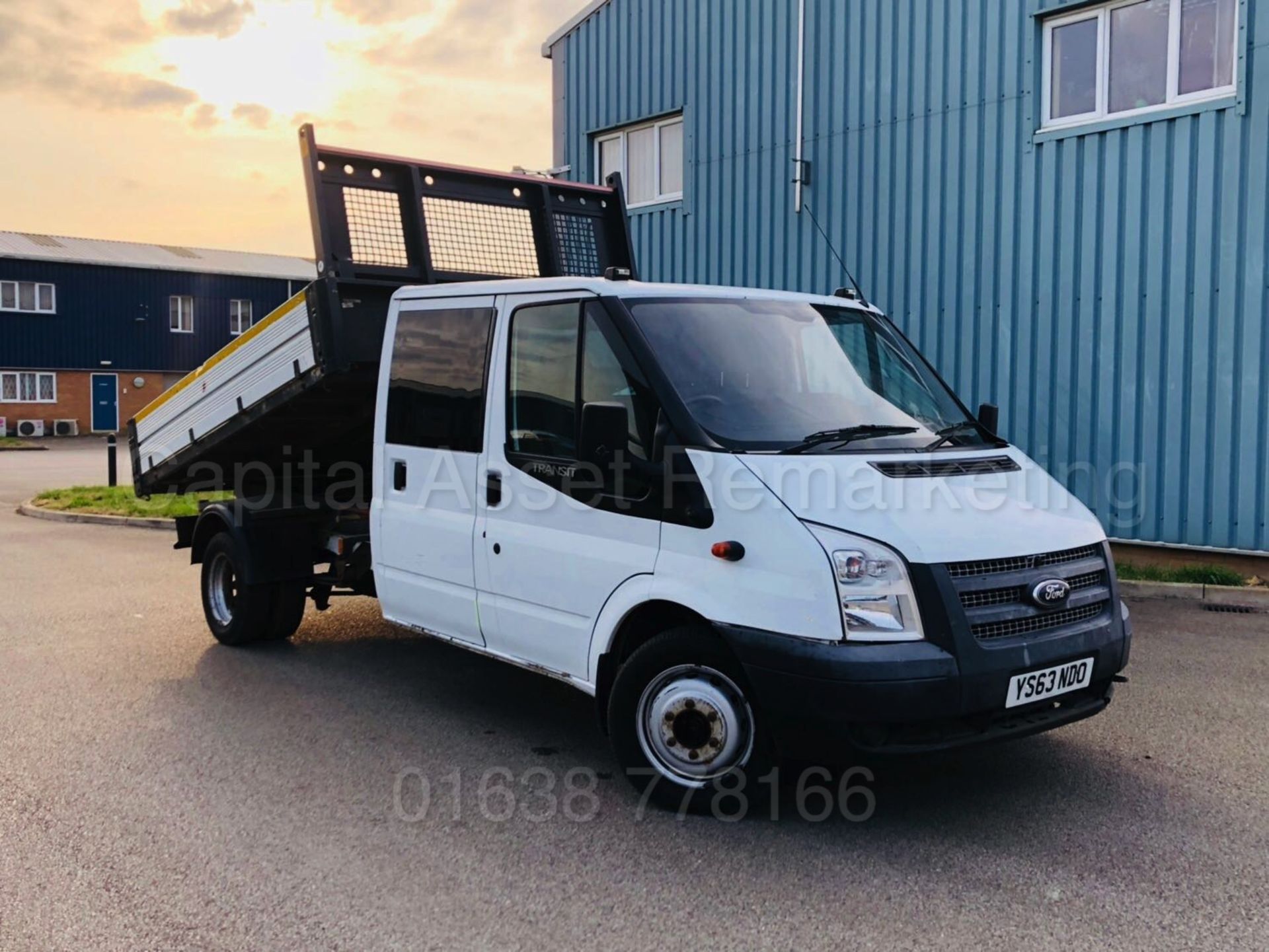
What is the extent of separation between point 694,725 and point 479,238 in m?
3.75

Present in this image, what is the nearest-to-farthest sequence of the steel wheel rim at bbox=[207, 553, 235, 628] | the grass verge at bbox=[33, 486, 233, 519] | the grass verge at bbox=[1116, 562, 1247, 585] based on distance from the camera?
the steel wheel rim at bbox=[207, 553, 235, 628] → the grass verge at bbox=[1116, 562, 1247, 585] → the grass verge at bbox=[33, 486, 233, 519]

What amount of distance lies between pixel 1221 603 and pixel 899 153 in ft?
17.1

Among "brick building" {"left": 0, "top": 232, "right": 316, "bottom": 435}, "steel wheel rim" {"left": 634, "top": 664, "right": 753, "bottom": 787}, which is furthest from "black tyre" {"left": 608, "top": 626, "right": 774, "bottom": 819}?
"brick building" {"left": 0, "top": 232, "right": 316, "bottom": 435}

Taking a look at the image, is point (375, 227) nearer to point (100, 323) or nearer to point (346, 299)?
point (346, 299)

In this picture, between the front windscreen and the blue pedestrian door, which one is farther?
the blue pedestrian door

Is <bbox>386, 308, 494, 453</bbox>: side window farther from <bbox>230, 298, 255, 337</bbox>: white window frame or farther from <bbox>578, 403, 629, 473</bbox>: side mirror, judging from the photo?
<bbox>230, 298, 255, 337</bbox>: white window frame

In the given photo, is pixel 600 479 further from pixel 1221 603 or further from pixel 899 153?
pixel 899 153

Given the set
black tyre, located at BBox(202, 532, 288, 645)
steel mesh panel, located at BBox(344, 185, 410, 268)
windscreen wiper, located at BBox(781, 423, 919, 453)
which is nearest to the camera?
windscreen wiper, located at BBox(781, 423, 919, 453)

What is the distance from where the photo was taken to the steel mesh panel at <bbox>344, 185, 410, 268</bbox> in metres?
6.53

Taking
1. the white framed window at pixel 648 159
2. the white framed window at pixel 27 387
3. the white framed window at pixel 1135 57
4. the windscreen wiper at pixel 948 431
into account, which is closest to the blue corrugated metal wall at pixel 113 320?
the white framed window at pixel 27 387

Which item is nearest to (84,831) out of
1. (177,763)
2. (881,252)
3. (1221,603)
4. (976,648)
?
(177,763)

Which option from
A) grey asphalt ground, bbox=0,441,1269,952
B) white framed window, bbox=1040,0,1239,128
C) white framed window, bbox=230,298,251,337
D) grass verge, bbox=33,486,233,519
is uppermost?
white framed window, bbox=230,298,251,337

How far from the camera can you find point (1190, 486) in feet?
31.3

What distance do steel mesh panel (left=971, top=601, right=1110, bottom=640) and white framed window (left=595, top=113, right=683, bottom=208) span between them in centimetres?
994
